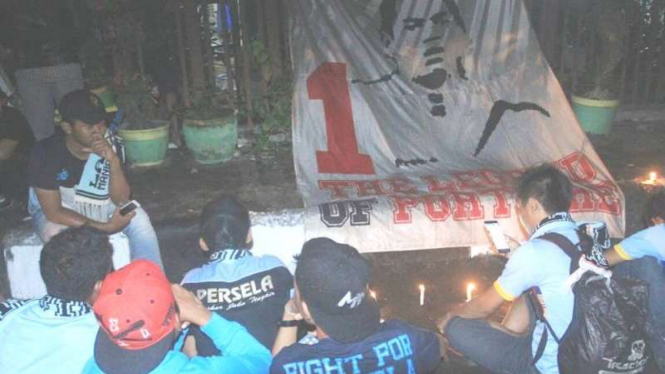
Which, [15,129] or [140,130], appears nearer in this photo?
[15,129]

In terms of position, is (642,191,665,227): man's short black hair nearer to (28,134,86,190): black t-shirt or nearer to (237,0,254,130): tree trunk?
(28,134,86,190): black t-shirt

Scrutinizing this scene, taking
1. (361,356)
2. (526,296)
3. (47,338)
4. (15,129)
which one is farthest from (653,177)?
(15,129)

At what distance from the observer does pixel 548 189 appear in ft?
11.0

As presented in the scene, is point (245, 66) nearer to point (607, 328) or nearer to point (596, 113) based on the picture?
point (596, 113)

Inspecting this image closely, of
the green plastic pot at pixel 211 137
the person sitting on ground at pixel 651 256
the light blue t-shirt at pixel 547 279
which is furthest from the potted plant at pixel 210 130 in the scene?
the person sitting on ground at pixel 651 256

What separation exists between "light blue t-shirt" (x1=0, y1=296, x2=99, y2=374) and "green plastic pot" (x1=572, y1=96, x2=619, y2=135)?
659 cm

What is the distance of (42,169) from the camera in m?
4.41

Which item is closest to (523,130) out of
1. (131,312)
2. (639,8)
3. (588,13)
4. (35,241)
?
(588,13)

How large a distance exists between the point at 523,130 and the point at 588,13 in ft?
7.56

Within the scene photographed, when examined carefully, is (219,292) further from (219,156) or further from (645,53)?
(645,53)

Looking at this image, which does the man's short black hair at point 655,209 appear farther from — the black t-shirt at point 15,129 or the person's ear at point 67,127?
the black t-shirt at point 15,129

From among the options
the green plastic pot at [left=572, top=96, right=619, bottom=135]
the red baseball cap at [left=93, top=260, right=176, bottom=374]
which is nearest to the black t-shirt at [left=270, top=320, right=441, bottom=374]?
the red baseball cap at [left=93, top=260, right=176, bottom=374]

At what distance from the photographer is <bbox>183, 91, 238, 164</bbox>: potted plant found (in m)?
6.73

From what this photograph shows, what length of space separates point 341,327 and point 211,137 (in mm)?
4714
